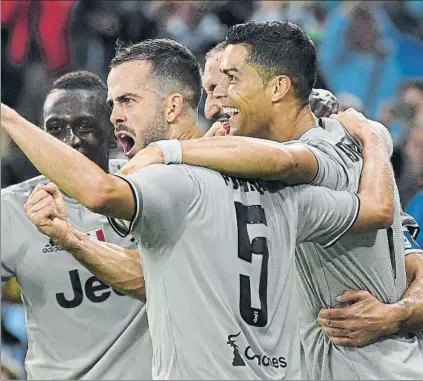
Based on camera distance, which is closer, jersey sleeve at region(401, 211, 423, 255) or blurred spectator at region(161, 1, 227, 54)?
jersey sleeve at region(401, 211, 423, 255)

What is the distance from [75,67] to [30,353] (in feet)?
8.54

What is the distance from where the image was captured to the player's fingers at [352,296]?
264 centimetres

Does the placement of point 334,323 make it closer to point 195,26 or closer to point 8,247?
point 8,247

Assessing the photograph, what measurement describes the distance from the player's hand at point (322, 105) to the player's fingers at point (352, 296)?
2.75 feet

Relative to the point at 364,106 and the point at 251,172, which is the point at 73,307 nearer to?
the point at 251,172

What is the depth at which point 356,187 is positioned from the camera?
101 inches

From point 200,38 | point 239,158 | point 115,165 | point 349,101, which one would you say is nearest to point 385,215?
point 239,158

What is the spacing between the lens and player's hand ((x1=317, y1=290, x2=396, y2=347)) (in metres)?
2.62

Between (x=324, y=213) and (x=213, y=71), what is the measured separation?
1.30m

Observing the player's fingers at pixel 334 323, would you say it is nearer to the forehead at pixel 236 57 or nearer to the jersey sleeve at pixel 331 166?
the jersey sleeve at pixel 331 166

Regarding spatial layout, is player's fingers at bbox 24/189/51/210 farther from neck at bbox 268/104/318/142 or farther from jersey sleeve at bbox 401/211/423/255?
jersey sleeve at bbox 401/211/423/255

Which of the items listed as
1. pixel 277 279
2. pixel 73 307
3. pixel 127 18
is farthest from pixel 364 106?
pixel 277 279

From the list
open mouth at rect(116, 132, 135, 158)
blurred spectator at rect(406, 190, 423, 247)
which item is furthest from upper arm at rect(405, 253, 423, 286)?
blurred spectator at rect(406, 190, 423, 247)

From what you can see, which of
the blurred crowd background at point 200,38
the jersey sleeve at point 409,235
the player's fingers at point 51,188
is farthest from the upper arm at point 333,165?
the blurred crowd background at point 200,38
